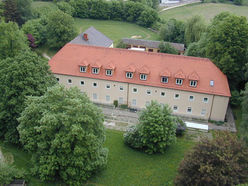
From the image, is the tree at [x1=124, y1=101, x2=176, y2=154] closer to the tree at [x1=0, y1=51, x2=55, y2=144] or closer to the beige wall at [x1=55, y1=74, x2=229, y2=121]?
the beige wall at [x1=55, y1=74, x2=229, y2=121]

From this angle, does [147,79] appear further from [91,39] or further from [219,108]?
[91,39]

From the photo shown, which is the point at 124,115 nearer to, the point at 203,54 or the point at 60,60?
the point at 60,60

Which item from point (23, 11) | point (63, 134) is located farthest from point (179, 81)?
point (23, 11)

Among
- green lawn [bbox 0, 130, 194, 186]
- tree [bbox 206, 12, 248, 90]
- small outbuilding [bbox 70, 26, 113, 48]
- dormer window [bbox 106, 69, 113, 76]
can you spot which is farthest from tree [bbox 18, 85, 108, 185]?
small outbuilding [bbox 70, 26, 113, 48]

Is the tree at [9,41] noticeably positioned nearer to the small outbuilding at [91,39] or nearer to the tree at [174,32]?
the small outbuilding at [91,39]

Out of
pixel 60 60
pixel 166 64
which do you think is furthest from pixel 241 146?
pixel 60 60

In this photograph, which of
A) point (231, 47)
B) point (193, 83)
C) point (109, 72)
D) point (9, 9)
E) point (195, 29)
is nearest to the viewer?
point (193, 83)
